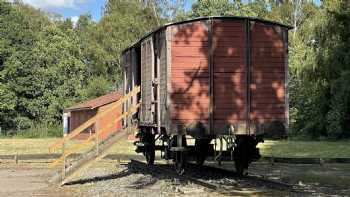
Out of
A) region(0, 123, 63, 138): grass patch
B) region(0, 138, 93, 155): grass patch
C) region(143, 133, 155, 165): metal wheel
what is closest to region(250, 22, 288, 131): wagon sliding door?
region(143, 133, 155, 165): metal wheel

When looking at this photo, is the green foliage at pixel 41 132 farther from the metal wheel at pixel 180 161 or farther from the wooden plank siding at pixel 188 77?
the wooden plank siding at pixel 188 77

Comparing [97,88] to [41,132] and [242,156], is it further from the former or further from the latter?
[242,156]

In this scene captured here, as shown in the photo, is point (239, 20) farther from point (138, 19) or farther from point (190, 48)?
point (138, 19)

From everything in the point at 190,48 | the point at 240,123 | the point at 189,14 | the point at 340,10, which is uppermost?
the point at 189,14

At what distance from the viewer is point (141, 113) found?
18.3m

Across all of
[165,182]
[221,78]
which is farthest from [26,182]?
[221,78]

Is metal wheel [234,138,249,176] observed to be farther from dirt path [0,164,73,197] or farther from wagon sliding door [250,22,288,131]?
dirt path [0,164,73,197]

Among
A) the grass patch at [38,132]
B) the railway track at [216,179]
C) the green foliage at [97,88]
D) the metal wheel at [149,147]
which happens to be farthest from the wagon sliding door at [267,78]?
the green foliage at [97,88]

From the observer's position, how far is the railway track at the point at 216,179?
13.8 metres

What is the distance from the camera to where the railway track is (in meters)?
13.8

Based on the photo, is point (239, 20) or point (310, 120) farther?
point (310, 120)

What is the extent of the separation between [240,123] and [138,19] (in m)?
54.8

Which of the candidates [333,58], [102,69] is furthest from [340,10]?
[102,69]

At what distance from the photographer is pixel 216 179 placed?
634 inches
